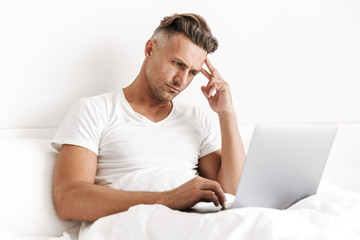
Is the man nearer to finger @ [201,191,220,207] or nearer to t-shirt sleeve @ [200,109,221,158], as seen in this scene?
t-shirt sleeve @ [200,109,221,158]

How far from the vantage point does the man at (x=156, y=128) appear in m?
1.40

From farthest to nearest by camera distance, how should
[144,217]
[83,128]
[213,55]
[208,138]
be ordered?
[213,55]
[208,138]
[83,128]
[144,217]

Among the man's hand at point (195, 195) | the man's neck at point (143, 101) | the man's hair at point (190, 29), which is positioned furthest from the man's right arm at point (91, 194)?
the man's hair at point (190, 29)

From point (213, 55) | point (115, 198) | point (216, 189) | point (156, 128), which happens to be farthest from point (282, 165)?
point (213, 55)

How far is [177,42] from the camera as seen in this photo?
1.59 metres

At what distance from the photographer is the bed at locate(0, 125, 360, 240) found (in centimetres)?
81

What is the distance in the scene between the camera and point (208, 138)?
5.63 ft

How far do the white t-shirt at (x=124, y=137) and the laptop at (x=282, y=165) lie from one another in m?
0.39

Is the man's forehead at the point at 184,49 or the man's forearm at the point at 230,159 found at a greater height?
the man's forehead at the point at 184,49

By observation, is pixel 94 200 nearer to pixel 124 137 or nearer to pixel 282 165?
pixel 124 137

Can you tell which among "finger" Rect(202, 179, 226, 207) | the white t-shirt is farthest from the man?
"finger" Rect(202, 179, 226, 207)

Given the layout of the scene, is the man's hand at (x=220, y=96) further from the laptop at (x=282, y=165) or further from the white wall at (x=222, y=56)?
the laptop at (x=282, y=165)

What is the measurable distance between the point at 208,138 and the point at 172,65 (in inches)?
13.5

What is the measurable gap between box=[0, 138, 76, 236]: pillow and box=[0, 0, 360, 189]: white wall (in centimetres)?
35
